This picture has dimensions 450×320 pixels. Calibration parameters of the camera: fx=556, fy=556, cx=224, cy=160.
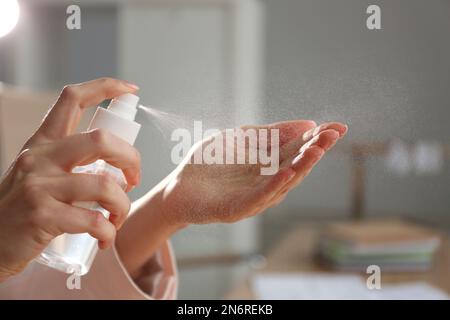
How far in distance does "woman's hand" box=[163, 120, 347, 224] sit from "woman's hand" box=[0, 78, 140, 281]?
6cm

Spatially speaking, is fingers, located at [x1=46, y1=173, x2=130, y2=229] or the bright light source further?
the bright light source

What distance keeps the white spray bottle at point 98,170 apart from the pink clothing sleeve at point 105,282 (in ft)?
0.34

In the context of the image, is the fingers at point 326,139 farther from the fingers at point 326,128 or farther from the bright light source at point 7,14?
the bright light source at point 7,14

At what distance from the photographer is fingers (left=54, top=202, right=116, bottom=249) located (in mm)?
235

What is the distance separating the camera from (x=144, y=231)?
1.34 feet

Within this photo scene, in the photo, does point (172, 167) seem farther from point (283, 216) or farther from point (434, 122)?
point (283, 216)

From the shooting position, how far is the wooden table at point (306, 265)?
0.64m

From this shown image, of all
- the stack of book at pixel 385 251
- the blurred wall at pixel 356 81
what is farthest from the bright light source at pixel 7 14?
the stack of book at pixel 385 251

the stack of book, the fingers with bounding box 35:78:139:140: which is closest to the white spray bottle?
the fingers with bounding box 35:78:139:140

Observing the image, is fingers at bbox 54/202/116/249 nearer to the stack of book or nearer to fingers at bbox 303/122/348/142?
fingers at bbox 303/122/348/142

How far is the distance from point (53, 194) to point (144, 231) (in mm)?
179

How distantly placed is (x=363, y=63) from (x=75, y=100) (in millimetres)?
159

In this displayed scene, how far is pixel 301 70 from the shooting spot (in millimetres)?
314

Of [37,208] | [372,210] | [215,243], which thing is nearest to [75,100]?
[37,208]
